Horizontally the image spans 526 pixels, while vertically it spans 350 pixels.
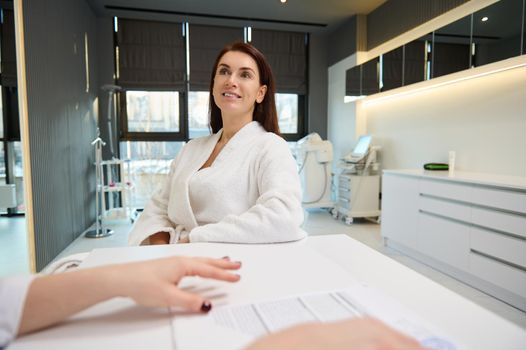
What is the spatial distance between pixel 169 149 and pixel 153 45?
152 centimetres

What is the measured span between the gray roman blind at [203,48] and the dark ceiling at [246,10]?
0.43 feet

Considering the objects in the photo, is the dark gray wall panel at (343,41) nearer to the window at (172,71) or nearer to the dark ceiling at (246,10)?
the dark ceiling at (246,10)

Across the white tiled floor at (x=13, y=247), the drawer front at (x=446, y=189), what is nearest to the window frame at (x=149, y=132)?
the white tiled floor at (x=13, y=247)

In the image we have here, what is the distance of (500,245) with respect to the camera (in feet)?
7.12

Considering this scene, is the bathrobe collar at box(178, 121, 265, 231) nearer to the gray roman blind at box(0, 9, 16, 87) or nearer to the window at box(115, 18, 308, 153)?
the gray roman blind at box(0, 9, 16, 87)

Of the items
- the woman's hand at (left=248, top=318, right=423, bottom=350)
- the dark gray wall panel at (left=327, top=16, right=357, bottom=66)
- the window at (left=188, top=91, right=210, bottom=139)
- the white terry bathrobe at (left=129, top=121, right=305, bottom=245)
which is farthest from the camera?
the window at (left=188, top=91, right=210, bottom=139)

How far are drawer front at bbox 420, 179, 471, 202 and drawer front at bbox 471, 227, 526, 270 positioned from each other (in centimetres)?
25

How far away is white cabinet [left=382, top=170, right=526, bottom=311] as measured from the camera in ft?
6.84

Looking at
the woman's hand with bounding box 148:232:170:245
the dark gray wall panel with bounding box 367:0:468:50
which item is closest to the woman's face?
the woman's hand with bounding box 148:232:170:245

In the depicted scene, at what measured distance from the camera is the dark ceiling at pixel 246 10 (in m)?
4.31

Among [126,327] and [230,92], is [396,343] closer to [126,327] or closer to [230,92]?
[126,327]

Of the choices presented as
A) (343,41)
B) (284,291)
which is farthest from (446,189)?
(343,41)

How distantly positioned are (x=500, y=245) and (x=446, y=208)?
1.66ft

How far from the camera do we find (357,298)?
1.78ft
